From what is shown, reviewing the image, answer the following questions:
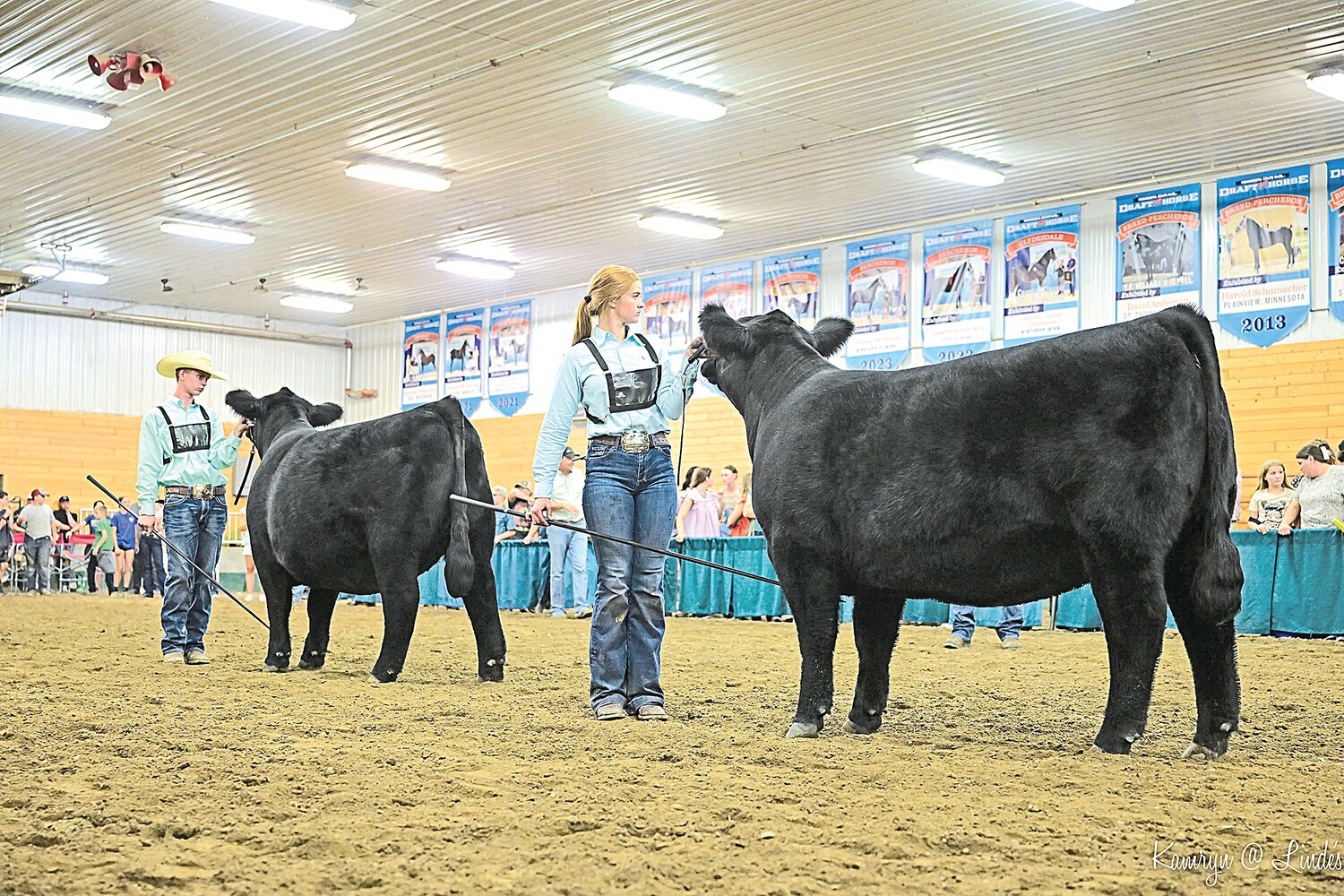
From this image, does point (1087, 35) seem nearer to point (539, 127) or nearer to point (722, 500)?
point (539, 127)

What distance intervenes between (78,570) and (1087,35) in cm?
1846

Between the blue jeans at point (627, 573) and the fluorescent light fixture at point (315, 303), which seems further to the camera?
the fluorescent light fixture at point (315, 303)

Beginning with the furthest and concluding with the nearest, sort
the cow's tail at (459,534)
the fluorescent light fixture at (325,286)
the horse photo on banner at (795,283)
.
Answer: the fluorescent light fixture at (325,286) < the horse photo on banner at (795,283) < the cow's tail at (459,534)

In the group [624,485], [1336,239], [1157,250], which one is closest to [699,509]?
[1157,250]

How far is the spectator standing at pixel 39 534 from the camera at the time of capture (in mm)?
21094

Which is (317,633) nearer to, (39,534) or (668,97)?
(668,97)

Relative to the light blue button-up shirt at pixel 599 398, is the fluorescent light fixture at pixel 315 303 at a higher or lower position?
higher

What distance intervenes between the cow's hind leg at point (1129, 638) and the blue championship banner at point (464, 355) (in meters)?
21.9

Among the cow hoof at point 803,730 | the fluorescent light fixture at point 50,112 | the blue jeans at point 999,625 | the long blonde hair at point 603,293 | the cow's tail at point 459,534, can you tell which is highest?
the fluorescent light fixture at point 50,112

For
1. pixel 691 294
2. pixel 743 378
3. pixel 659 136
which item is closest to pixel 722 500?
pixel 659 136

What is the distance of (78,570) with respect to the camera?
74.4 feet

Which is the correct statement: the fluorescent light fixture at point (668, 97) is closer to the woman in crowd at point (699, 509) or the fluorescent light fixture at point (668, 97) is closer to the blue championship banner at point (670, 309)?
the woman in crowd at point (699, 509)

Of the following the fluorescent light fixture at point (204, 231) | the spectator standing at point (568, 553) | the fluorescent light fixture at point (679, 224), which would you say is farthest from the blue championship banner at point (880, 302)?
the fluorescent light fixture at point (204, 231)

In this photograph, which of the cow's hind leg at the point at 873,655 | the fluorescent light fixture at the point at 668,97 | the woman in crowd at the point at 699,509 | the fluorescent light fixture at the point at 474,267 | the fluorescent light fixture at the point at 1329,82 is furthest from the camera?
the fluorescent light fixture at the point at 474,267
